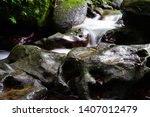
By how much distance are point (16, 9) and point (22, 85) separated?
2.98 m

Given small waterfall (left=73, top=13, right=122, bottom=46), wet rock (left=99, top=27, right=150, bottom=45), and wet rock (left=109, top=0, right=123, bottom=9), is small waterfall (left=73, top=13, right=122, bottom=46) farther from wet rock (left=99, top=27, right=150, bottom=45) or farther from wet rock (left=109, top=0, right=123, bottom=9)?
wet rock (left=109, top=0, right=123, bottom=9)

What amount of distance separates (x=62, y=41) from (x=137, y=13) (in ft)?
7.19

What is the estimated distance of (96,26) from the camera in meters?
10.8

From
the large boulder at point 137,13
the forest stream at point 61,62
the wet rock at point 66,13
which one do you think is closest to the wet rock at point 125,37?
the forest stream at point 61,62

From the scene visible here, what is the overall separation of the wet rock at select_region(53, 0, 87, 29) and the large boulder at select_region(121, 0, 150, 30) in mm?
1236

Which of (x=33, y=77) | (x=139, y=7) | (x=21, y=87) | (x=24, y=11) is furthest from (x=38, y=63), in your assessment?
(x=139, y=7)

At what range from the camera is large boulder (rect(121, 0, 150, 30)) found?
358 inches

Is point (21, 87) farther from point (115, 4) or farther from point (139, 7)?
point (115, 4)

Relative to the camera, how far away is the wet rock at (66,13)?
9.59 m

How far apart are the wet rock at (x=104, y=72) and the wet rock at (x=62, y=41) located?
8.12 ft

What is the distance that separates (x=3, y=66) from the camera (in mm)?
6652

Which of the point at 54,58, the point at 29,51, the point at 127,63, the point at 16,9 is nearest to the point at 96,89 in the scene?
the point at 127,63

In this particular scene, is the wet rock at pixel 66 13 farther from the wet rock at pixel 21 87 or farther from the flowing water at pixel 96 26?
the wet rock at pixel 21 87

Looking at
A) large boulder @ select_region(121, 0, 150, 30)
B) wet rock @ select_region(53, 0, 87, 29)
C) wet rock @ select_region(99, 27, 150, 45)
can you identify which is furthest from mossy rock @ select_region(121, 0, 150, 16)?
wet rock @ select_region(53, 0, 87, 29)
